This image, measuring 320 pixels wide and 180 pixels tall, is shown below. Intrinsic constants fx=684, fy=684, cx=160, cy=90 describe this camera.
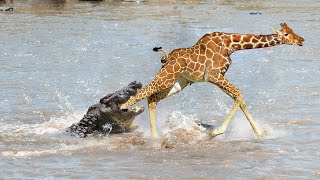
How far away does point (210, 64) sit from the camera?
879cm

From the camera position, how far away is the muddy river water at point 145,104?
759 centimetres

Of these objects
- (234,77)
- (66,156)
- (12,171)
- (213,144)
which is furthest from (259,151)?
(234,77)

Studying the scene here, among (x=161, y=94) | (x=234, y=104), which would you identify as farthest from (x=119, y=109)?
(x=234, y=104)

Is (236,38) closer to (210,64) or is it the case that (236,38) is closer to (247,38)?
(247,38)

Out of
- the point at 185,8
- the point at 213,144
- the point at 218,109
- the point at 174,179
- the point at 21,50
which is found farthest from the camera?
the point at 185,8

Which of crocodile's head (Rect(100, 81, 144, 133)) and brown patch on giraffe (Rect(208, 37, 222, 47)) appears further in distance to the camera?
crocodile's head (Rect(100, 81, 144, 133))

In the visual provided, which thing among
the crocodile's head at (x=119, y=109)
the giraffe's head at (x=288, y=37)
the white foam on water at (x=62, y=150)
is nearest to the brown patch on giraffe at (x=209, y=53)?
the giraffe's head at (x=288, y=37)

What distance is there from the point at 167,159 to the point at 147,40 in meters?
12.0

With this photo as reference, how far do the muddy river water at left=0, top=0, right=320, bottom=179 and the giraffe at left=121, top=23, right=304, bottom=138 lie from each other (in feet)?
1.87

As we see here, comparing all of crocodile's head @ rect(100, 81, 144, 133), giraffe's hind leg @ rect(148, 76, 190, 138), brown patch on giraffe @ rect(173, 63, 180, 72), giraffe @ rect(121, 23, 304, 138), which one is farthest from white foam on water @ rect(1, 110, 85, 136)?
brown patch on giraffe @ rect(173, 63, 180, 72)

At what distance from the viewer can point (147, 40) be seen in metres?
19.6

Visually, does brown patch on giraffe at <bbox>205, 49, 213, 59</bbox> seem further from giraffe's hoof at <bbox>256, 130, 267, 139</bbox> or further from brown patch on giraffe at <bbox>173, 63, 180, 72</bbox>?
giraffe's hoof at <bbox>256, 130, 267, 139</bbox>

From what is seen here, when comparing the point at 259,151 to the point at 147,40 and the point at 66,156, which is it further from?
the point at 147,40

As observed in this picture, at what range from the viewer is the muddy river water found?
7.59m
